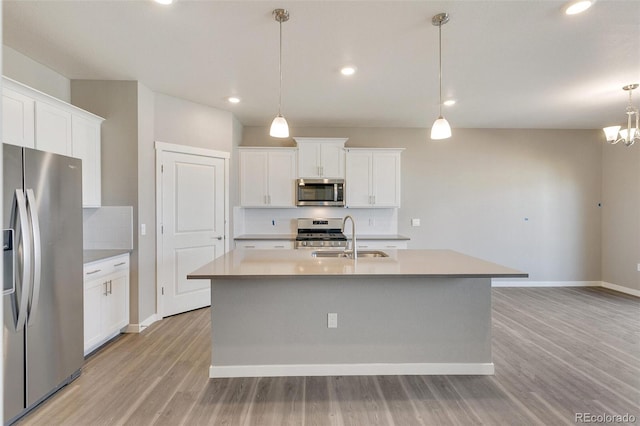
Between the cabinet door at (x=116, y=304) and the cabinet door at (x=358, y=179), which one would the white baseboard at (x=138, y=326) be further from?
the cabinet door at (x=358, y=179)

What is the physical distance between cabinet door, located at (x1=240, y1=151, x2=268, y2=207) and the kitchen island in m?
2.35

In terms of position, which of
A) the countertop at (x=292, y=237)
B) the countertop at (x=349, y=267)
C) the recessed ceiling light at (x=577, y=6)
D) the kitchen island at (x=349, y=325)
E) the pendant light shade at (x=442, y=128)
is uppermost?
the recessed ceiling light at (x=577, y=6)

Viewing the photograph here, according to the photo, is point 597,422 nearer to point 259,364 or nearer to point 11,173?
point 259,364

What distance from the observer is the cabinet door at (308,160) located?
16.1 ft

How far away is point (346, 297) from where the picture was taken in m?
2.67

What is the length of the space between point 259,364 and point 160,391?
0.74 m

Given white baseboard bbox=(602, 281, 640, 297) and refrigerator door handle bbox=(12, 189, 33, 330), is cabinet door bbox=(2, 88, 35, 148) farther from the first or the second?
white baseboard bbox=(602, 281, 640, 297)

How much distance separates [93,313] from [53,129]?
166 centimetres

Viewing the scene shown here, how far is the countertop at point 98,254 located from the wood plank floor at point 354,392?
2.89ft

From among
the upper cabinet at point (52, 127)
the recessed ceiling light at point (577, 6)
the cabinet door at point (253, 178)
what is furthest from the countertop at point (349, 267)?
the cabinet door at point (253, 178)

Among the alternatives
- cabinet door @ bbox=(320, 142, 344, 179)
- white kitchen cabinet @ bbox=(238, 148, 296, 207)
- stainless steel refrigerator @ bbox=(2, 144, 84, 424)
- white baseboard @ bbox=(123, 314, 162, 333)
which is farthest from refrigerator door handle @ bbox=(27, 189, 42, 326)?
cabinet door @ bbox=(320, 142, 344, 179)

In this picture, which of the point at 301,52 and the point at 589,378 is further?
the point at 301,52

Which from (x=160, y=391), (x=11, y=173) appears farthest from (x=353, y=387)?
(x=11, y=173)

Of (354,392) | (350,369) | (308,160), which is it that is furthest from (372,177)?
(354,392)
